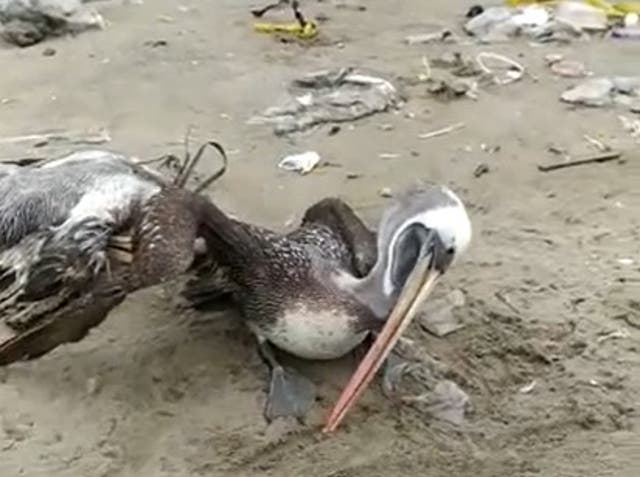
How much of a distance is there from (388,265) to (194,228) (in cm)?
48

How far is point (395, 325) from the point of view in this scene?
352 cm

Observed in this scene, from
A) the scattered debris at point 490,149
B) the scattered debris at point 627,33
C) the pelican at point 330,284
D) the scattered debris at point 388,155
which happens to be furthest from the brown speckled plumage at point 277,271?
the scattered debris at point 627,33

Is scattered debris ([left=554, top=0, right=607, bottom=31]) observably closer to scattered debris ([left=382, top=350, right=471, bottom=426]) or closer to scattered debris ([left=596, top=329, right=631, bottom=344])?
scattered debris ([left=596, top=329, right=631, bottom=344])

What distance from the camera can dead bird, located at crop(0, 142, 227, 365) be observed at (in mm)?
3445

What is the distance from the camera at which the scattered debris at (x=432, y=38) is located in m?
6.12

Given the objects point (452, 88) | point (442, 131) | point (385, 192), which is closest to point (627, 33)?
point (452, 88)

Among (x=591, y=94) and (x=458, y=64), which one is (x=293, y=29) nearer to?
(x=458, y=64)

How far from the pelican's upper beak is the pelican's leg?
8 cm

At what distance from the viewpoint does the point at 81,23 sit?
6.23 metres

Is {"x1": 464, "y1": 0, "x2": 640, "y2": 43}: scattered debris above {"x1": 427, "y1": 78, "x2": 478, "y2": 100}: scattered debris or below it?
below

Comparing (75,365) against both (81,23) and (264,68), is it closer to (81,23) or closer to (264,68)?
(264,68)

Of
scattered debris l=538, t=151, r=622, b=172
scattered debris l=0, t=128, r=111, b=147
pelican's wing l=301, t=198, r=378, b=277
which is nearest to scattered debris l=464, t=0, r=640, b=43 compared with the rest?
scattered debris l=538, t=151, r=622, b=172

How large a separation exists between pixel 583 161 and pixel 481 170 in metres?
0.35

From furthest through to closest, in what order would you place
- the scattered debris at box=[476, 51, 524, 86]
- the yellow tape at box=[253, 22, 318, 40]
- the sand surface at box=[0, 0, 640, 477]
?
the yellow tape at box=[253, 22, 318, 40], the scattered debris at box=[476, 51, 524, 86], the sand surface at box=[0, 0, 640, 477]
